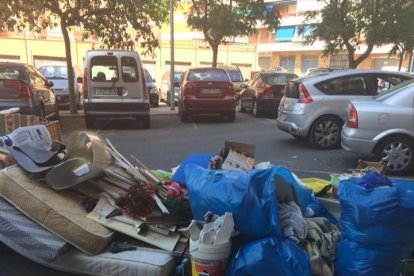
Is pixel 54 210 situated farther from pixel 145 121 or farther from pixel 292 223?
pixel 145 121

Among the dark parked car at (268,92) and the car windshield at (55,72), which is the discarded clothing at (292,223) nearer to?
the dark parked car at (268,92)

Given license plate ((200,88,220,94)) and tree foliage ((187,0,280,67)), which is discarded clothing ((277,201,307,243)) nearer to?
license plate ((200,88,220,94))

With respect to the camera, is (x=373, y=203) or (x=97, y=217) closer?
(x=373, y=203)

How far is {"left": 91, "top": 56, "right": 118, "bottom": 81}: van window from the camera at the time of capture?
1037 centimetres

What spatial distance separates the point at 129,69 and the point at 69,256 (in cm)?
755

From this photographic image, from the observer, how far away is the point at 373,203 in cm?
310

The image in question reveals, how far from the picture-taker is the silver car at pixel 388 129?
249 inches

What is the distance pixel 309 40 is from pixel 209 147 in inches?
432

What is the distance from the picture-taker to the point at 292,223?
3357mm

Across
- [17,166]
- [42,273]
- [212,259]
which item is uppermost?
[17,166]

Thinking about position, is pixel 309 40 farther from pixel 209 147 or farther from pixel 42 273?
pixel 42 273

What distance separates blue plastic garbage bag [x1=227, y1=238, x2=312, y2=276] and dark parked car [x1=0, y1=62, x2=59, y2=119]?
6.66 metres

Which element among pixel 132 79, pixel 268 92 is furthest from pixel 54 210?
pixel 268 92

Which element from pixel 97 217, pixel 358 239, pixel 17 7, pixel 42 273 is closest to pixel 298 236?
pixel 358 239
